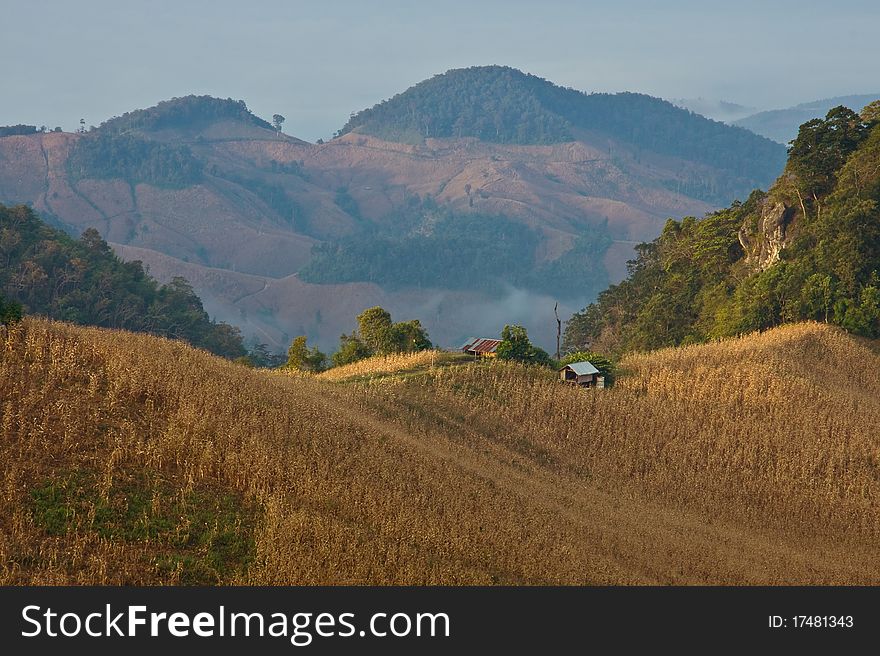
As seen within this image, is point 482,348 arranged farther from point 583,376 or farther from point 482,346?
point 583,376

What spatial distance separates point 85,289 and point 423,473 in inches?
2604

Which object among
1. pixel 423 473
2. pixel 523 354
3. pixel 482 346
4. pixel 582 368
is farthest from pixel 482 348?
pixel 423 473

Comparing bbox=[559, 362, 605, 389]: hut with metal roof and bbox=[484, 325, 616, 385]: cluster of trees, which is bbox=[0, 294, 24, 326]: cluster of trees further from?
bbox=[559, 362, 605, 389]: hut with metal roof

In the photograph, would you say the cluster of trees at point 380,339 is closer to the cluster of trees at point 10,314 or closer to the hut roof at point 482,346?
the hut roof at point 482,346

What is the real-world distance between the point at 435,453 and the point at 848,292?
29.2 metres

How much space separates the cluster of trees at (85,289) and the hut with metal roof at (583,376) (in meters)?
49.9

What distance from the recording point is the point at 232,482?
719 inches

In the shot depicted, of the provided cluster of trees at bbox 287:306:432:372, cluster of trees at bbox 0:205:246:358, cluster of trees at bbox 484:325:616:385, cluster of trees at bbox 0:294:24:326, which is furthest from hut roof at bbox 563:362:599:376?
cluster of trees at bbox 0:205:246:358

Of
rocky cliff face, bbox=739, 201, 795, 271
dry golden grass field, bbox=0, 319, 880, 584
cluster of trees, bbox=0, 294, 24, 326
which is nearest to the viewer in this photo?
dry golden grass field, bbox=0, 319, 880, 584

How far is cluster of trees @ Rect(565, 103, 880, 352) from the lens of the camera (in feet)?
157

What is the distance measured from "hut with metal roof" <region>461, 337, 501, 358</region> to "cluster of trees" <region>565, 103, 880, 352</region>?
1446cm

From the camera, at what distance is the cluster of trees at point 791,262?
48.0 metres

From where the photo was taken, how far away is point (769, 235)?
57094mm

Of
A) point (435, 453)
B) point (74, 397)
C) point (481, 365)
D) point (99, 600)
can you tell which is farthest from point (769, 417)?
point (99, 600)
